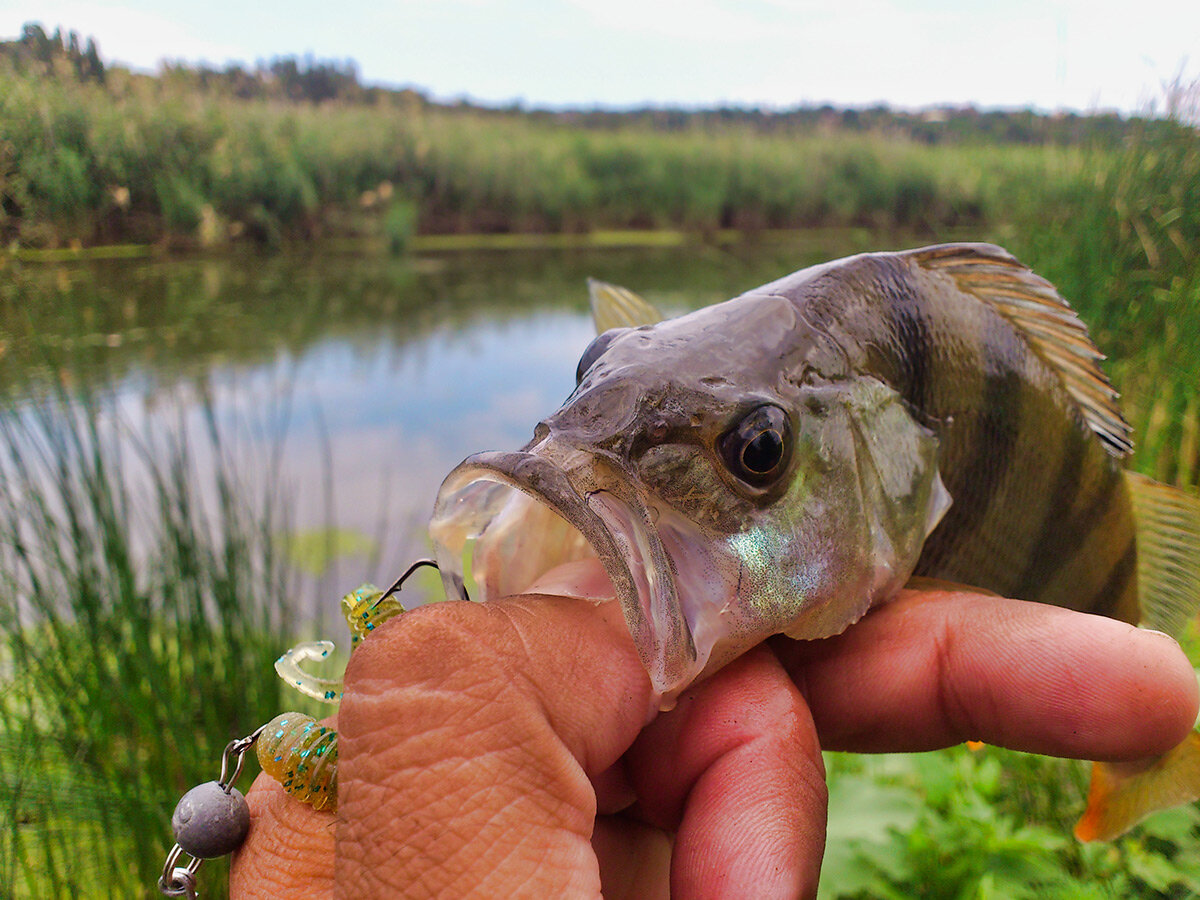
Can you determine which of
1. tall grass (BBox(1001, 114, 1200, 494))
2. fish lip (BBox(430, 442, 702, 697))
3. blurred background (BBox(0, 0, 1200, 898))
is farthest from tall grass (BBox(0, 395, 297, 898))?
tall grass (BBox(1001, 114, 1200, 494))

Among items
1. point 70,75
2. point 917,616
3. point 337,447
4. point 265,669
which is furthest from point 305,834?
point 337,447

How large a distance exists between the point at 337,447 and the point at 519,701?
569 cm

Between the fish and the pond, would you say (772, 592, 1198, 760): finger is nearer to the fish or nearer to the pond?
the fish

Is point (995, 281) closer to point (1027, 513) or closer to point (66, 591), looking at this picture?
point (1027, 513)

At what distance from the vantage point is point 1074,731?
0.87 meters

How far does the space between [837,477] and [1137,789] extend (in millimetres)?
674

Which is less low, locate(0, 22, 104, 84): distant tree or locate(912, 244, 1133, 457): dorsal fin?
locate(0, 22, 104, 84): distant tree

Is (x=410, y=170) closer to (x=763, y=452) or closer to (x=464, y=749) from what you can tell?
(x=763, y=452)

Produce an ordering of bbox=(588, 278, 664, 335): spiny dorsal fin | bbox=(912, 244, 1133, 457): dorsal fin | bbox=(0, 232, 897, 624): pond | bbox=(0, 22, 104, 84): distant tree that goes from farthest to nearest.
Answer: bbox=(0, 232, 897, 624): pond
bbox=(0, 22, 104, 84): distant tree
bbox=(588, 278, 664, 335): spiny dorsal fin
bbox=(912, 244, 1133, 457): dorsal fin

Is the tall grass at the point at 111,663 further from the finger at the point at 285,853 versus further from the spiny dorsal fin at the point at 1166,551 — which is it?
the spiny dorsal fin at the point at 1166,551

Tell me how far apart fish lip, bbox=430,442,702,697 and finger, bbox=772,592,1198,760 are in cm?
31

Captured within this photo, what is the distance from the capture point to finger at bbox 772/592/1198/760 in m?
0.84

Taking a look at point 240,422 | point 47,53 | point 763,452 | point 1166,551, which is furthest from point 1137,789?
point 240,422

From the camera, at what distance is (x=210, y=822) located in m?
0.78
